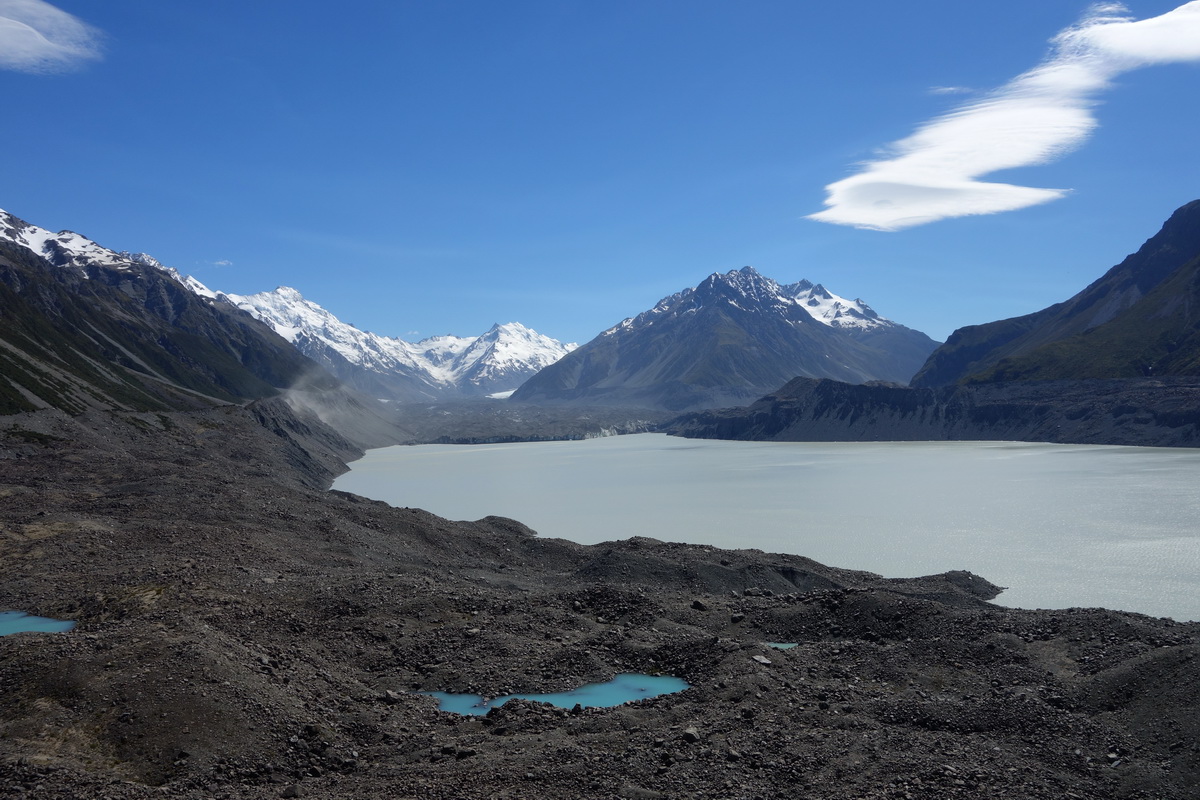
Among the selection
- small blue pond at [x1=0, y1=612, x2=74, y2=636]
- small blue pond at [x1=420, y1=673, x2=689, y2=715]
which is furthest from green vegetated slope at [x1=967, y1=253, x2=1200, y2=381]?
small blue pond at [x1=0, y1=612, x2=74, y2=636]

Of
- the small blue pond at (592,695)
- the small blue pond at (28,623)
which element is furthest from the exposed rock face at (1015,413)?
the small blue pond at (28,623)

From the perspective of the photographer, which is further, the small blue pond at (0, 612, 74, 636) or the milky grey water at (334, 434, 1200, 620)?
the milky grey water at (334, 434, 1200, 620)

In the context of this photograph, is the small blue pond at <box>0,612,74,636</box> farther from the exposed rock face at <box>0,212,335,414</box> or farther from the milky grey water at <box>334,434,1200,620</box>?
the exposed rock face at <box>0,212,335,414</box>

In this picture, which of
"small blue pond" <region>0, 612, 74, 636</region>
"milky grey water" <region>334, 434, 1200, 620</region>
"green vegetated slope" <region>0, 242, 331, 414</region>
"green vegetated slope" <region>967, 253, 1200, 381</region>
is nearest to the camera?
"small blue pond" <region>0, 612, 74, 636</region>

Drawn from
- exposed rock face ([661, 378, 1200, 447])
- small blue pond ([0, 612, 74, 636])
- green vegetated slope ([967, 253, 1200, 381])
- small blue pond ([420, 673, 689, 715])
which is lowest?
small blue pond ([420, 673, 689, 715])

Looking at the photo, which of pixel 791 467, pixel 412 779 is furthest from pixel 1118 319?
pixel 412 779

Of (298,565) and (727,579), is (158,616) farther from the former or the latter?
(727,579)

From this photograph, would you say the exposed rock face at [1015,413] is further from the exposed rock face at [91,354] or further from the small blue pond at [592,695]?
the exposed rock face at [91,354]
